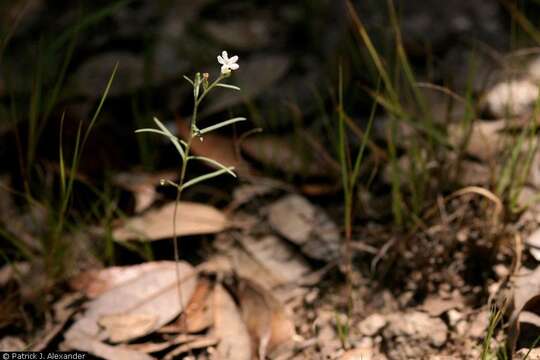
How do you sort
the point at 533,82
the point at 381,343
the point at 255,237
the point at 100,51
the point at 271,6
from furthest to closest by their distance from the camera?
the point at 271,6
the point at 100,51
the point at 533,82
the point at 255,237
the point at 381,343

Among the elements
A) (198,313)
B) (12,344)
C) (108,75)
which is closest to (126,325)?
(198,313)

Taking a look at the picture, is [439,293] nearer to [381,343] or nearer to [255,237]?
[381,343]

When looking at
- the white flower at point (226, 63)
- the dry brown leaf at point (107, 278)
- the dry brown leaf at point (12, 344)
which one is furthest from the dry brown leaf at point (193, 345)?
the white flower at point (226, 63)

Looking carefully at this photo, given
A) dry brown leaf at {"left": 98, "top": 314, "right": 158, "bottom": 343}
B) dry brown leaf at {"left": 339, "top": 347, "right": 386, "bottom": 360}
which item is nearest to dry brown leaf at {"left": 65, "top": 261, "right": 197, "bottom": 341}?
dry brown leaf at {"left": 98, "top": 314, "right": 158, "bottom": 343}

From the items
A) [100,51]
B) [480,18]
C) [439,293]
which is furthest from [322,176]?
[100,51]

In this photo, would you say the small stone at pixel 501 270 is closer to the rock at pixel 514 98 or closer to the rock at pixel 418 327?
the rock at pixel 418 327

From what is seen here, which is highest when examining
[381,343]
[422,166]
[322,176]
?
[422,166]
